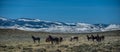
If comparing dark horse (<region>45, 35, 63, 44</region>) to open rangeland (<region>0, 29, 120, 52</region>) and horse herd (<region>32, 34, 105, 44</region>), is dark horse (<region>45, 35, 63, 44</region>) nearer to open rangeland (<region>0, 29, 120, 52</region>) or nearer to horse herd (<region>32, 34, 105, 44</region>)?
horse herd (<region>32, 34, 105, 44</region>)

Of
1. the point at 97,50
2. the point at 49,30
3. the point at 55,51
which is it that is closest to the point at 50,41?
the point at 49,30

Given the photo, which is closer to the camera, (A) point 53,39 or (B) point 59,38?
(A) point 53,39

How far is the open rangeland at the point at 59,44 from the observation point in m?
12.0

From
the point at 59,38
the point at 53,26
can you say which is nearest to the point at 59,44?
the point at 59,38

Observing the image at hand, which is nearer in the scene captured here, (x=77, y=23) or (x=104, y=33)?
(x=77, y=23)

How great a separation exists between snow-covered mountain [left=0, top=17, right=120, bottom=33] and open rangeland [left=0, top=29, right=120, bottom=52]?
8.6 inches

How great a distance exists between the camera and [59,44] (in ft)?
43.8

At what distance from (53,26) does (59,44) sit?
0.83 m

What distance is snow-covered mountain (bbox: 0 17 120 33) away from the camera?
41.8ft

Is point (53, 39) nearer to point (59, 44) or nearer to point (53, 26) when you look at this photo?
point (59, 44)

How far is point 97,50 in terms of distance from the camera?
38.9 feet

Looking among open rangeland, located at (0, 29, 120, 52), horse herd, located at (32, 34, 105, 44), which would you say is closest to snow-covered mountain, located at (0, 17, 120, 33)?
open rangeland, located at (0, 29, 120, 52)

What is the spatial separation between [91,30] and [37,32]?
2.67m

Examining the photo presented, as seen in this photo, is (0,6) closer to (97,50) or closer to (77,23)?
(77,23)
